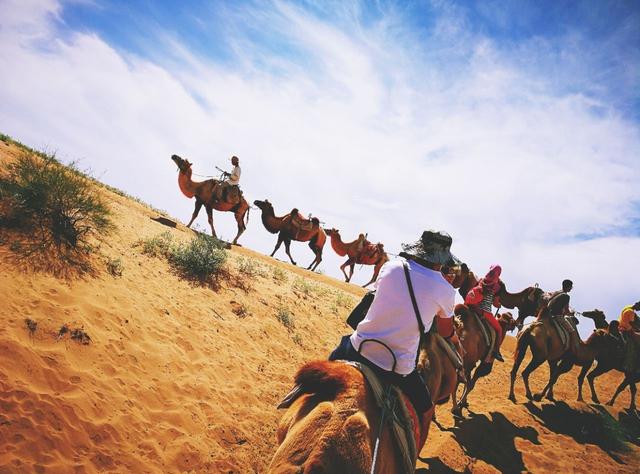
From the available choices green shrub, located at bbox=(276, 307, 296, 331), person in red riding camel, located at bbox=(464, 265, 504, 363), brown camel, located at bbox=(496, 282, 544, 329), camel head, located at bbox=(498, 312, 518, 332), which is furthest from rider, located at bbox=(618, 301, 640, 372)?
green shrub, located at bbox=(276, 307, 296, 331)

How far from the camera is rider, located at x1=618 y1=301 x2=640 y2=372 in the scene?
11.3 m

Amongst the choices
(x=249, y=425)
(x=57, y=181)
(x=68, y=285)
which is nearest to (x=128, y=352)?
(x=68, y=285)

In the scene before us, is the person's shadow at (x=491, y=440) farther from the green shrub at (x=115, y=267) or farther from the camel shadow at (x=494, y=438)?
the green shrub at (x=115, y=267)

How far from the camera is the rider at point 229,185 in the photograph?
53.3 ft

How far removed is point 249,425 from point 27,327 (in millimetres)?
3335

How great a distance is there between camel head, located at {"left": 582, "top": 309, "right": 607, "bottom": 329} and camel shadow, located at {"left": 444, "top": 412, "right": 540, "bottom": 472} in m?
7.98

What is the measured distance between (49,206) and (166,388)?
12.5ft

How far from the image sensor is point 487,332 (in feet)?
24.3

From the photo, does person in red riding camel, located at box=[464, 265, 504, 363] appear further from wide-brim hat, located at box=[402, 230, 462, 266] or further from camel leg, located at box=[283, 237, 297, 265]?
camel leg, located at box=[283, 237, 297, 265]

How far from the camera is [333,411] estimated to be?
7.31 feet

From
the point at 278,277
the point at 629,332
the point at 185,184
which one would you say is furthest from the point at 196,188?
the point at 629,332

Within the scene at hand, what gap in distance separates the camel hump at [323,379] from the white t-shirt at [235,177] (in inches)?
586

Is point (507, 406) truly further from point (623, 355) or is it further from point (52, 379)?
point (52, 379)

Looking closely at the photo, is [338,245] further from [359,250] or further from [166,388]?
[166,388]
